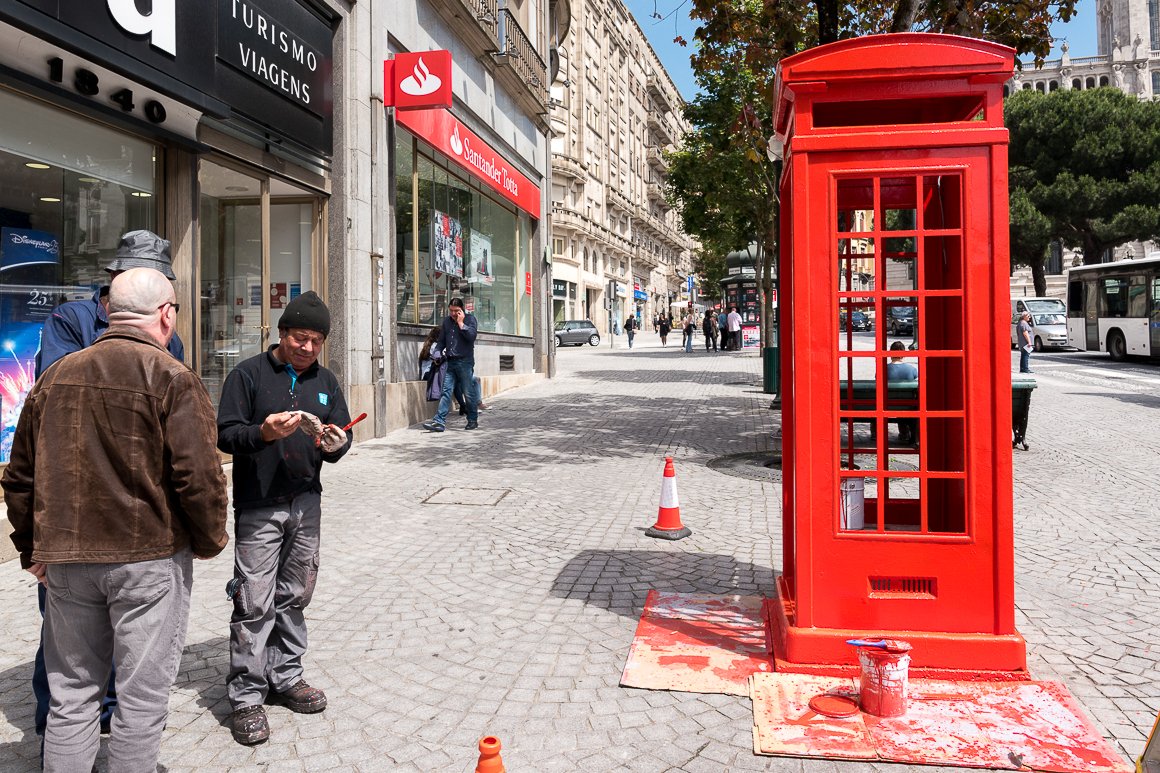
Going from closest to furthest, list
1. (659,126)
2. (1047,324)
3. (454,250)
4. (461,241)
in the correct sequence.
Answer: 1. (454,250)
2. (461,241)
3. (1047,324)
4. (659,126)

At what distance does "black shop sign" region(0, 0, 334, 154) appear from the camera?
6254 mm

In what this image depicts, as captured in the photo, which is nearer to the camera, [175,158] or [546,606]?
[546,606]

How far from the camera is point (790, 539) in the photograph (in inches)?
178

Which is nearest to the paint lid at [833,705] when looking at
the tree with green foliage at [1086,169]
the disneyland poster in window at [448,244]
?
the disneyland poster in window at [448,244]

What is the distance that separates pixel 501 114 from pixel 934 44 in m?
14.7

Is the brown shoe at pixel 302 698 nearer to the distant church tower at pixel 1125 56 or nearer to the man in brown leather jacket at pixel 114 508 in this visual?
the man in brown leather jacket at pixel 114 508

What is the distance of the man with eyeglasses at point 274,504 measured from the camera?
3.33 meters

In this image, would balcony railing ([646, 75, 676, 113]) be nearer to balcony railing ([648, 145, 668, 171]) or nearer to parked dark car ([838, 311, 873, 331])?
balcony railing ([648, 145, 668, 171])

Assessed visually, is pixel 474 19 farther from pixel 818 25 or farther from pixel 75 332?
pixel 75 332

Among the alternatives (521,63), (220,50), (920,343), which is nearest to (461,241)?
(521,63)

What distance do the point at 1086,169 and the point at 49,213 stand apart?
56978mm

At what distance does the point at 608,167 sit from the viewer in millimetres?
61469

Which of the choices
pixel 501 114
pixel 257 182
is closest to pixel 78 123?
pixel 257 182

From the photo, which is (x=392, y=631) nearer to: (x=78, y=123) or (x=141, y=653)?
(x=141, y=653)
